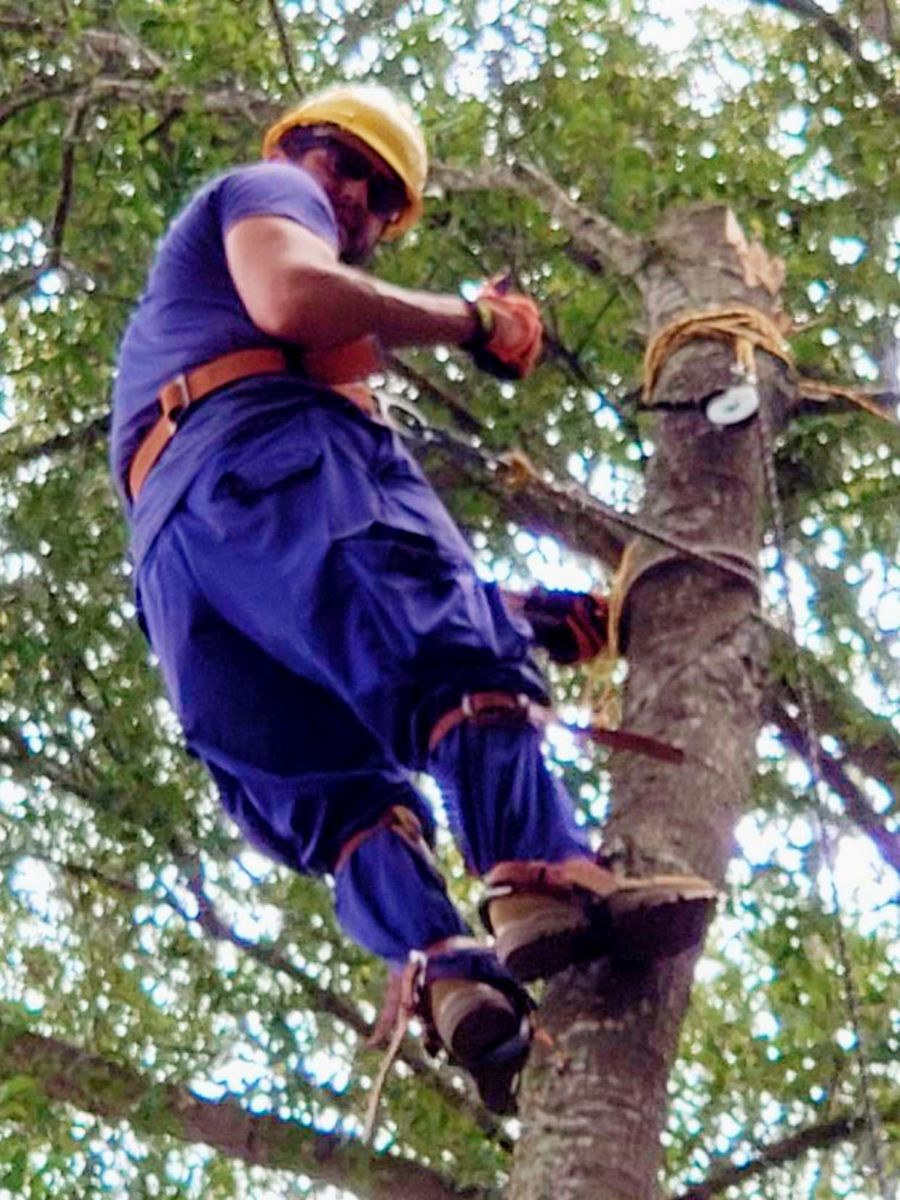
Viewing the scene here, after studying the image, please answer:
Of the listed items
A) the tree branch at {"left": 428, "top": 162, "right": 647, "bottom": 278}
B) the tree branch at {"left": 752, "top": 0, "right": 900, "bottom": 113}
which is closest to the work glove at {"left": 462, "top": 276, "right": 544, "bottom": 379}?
the tree branch at {"left": 428, "top": 162, "right": 647, "bottom": 278}

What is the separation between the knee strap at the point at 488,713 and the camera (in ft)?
8.09

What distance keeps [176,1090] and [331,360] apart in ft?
5.57

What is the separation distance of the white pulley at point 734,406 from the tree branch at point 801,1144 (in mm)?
1534

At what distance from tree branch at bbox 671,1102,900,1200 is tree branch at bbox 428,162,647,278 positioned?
173 cm

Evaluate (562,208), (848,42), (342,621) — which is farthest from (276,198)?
(848,42)

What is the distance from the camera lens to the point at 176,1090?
3775 millimetres

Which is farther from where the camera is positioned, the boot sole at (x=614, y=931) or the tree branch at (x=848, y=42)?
the tree branch at (x=848, y=42)

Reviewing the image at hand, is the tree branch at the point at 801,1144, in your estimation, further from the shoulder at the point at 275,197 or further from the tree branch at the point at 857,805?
the shoulder at the point at 275,197

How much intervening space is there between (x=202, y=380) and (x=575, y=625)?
0.75 meters

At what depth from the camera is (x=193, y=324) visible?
2.83 metres

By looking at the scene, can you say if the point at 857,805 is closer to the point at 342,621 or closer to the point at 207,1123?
the point at 207,1123

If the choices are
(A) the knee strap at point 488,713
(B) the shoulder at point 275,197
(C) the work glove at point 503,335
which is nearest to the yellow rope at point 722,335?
(C) the work glove at point 503,335

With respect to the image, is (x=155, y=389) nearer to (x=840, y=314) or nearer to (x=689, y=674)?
(x=689, y=674)

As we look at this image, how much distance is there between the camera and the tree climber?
2.40 metres
